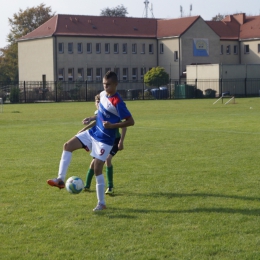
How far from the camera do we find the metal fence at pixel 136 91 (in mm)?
57625

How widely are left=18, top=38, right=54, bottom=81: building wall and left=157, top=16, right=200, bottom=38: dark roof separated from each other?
51.9 ft

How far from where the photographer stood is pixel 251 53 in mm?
84750

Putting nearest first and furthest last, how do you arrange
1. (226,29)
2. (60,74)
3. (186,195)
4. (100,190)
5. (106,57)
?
(100,190), (186,195), (60,74), (106,57), (226,29)

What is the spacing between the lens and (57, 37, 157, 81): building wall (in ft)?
246

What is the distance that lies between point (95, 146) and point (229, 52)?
79.8 m

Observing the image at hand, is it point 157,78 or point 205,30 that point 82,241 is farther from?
point 205,30

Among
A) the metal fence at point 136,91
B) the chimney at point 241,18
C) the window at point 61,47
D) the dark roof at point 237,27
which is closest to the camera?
the metal fence at point 136,91

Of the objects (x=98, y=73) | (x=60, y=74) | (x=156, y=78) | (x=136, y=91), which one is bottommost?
(x=136, y=91)

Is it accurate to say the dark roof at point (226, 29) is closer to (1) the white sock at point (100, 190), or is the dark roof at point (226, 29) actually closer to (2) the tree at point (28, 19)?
(2) the tree at point (28, 19)

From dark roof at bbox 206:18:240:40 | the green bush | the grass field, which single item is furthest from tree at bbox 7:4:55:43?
the grass field

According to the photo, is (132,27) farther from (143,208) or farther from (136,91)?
(143,208)

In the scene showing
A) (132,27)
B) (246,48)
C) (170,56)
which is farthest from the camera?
(246,48)

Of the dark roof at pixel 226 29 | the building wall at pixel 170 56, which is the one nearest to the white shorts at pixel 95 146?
the building wall at pixel 170 56

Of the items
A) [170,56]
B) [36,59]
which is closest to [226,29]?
[170,56]
